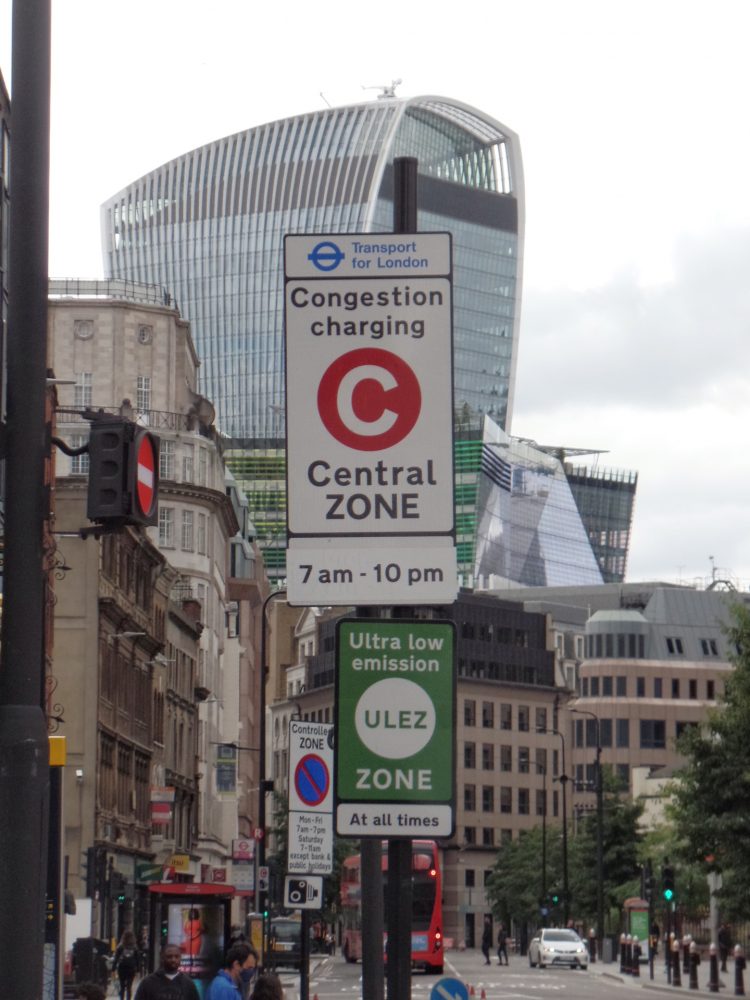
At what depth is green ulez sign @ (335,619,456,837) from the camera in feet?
26.7

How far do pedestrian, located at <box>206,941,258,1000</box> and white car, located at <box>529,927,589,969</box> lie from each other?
5583cm

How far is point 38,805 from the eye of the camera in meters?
9.62

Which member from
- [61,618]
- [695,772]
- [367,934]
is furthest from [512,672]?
[367,934]

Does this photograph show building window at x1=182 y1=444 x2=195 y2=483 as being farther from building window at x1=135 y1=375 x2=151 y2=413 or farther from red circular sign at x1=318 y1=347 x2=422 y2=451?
red circular sign at x1=318 y1=347 x2=422 y2=451

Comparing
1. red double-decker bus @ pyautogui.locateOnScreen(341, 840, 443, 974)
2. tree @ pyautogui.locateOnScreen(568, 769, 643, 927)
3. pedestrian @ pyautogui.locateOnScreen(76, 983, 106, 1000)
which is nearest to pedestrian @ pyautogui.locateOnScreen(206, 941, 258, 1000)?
pedestrian @ pyautogui.locateOnScreen(76, 983, 106, 1000)

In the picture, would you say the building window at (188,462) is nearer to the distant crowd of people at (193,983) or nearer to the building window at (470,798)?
the building window at (470,798)

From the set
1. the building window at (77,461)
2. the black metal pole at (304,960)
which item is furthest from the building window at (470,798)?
the black metal pole at (304,960)

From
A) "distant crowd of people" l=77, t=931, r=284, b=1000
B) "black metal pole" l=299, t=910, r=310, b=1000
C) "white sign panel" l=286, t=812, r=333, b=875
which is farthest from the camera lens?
"black metal pole" l=299, t=910, r=310, b=1000

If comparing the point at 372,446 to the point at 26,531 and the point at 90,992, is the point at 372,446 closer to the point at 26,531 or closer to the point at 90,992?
the point at 26,531

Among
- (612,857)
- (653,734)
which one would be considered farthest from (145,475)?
(653,734)

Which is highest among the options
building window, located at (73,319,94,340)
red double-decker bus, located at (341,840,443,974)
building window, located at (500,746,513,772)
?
building window, located at (73,319,94,340)

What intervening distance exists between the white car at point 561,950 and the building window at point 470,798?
92.7 metres

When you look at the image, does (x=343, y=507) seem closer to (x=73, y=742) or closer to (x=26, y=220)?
(x=26, y=220)

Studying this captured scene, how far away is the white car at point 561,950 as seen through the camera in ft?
261
